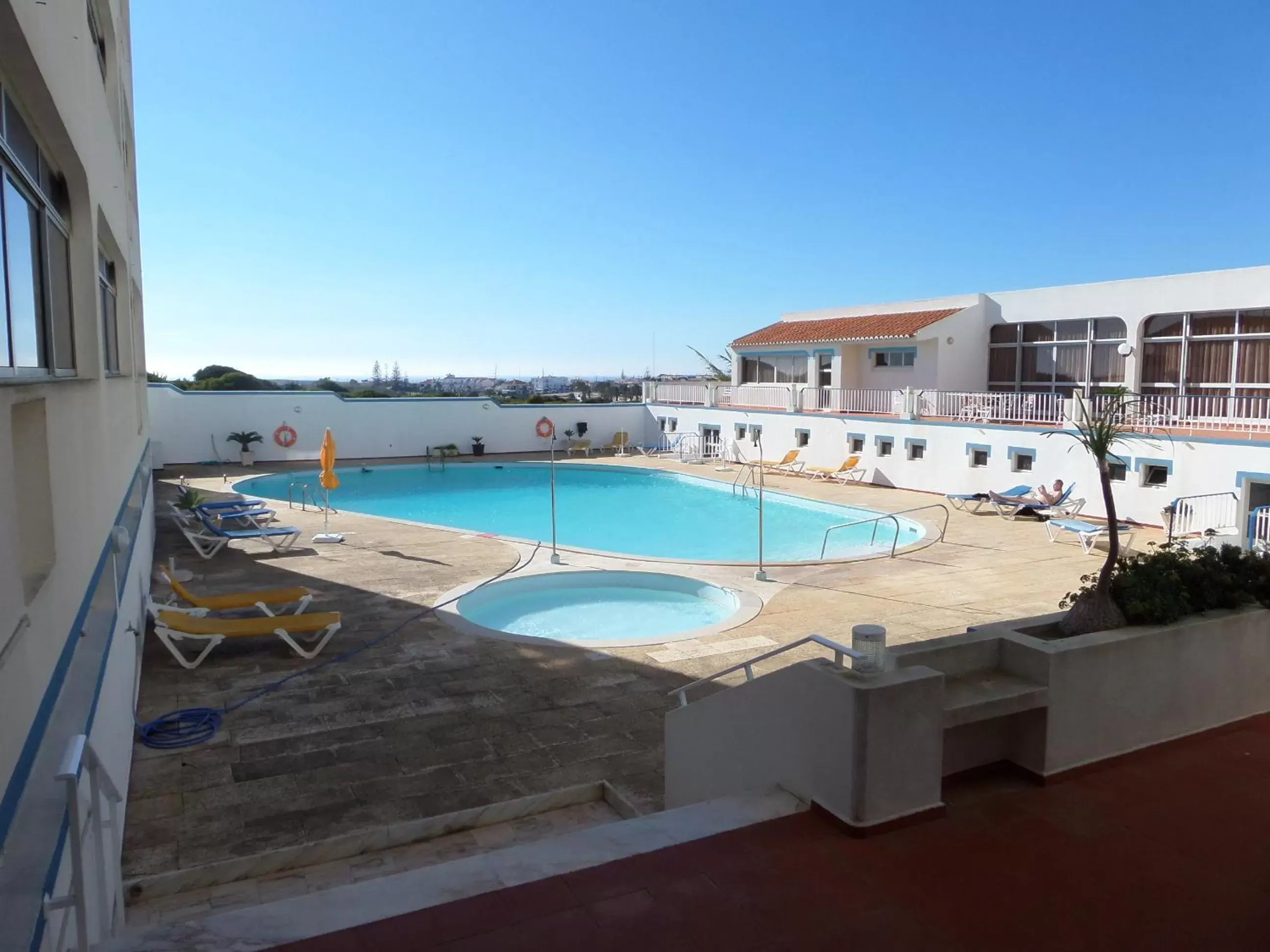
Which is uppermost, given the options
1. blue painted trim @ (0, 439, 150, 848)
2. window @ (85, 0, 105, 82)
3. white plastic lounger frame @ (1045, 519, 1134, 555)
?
window @ (85, 0, 105, 82)

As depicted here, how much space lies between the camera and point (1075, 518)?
16.8 metres

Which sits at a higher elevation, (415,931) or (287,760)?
(415,931)

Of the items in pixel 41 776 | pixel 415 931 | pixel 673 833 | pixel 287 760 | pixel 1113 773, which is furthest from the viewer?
pixel 287 760

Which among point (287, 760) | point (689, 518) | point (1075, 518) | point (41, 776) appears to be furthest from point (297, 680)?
point (1075, 518)

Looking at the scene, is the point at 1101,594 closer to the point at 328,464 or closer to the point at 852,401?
the point at 328,464

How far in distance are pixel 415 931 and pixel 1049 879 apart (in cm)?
256

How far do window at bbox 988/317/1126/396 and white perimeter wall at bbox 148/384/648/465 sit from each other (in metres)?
12.5

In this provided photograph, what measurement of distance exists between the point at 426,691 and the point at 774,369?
2340 cm

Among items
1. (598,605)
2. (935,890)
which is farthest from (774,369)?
(935,890)

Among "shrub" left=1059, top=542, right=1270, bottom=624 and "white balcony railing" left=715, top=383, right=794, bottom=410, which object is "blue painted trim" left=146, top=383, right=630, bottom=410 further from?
"shrub" left=1059, top=542, right=1270, bottom=624

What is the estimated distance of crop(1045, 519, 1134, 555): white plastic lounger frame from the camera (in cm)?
1391

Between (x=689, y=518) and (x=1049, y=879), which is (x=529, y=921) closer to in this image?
(x=1049, y=879)

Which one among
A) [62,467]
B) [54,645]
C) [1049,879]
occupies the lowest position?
[1049,879]

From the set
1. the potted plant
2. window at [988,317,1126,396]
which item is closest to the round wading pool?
→ window at [988,317,1126,396]
